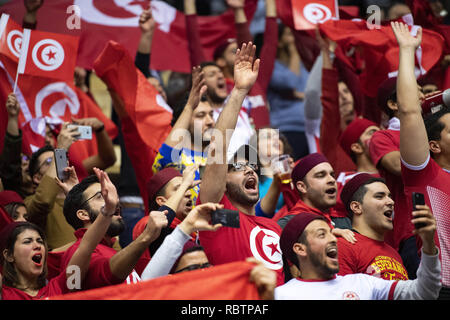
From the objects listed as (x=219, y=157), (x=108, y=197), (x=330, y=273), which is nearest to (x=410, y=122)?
(x=330, y=273)

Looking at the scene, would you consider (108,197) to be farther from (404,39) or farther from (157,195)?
(404,39)

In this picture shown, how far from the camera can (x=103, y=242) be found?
16.9ft

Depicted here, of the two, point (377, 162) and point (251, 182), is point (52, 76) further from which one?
point (377, 162)

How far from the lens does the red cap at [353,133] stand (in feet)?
22.4

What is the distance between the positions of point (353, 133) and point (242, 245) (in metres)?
2.27

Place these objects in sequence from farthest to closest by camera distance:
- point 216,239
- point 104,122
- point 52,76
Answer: point 104,122 < point 52,76 < point 216,239

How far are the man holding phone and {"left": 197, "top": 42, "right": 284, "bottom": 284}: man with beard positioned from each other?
38.3 inches

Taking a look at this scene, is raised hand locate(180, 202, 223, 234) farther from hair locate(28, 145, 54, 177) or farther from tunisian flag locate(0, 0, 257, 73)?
tunisian flag locate(0, 0, 257, 73)

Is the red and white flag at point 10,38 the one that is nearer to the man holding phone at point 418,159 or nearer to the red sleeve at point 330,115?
the red sleeve at point 330,115

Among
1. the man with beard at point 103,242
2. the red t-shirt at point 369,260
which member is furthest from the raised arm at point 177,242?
the red t-shirt at point 369,260

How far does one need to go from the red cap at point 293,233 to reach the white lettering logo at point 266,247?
23cm

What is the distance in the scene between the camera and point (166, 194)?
561 centimetres

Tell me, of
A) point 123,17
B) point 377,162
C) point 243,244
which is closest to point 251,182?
point 243,244
